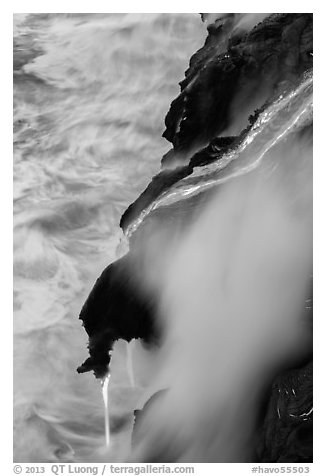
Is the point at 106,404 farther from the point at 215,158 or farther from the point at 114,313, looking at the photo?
the point at 215,158

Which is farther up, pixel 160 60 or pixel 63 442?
pixel 160 60

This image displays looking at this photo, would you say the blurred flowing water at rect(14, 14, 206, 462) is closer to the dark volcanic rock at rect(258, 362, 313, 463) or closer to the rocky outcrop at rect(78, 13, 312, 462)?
the rocky outcrop at rect(78, 13, 312, 462)

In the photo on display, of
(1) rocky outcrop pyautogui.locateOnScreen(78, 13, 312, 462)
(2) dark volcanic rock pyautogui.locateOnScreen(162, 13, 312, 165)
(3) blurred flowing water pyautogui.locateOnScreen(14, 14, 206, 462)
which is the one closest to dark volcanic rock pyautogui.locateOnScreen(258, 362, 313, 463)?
(1) rocky outcrop pyautogui.locateOnScreen(78, 13, 312, 462)

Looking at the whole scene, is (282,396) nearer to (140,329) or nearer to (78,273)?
(140,329)
